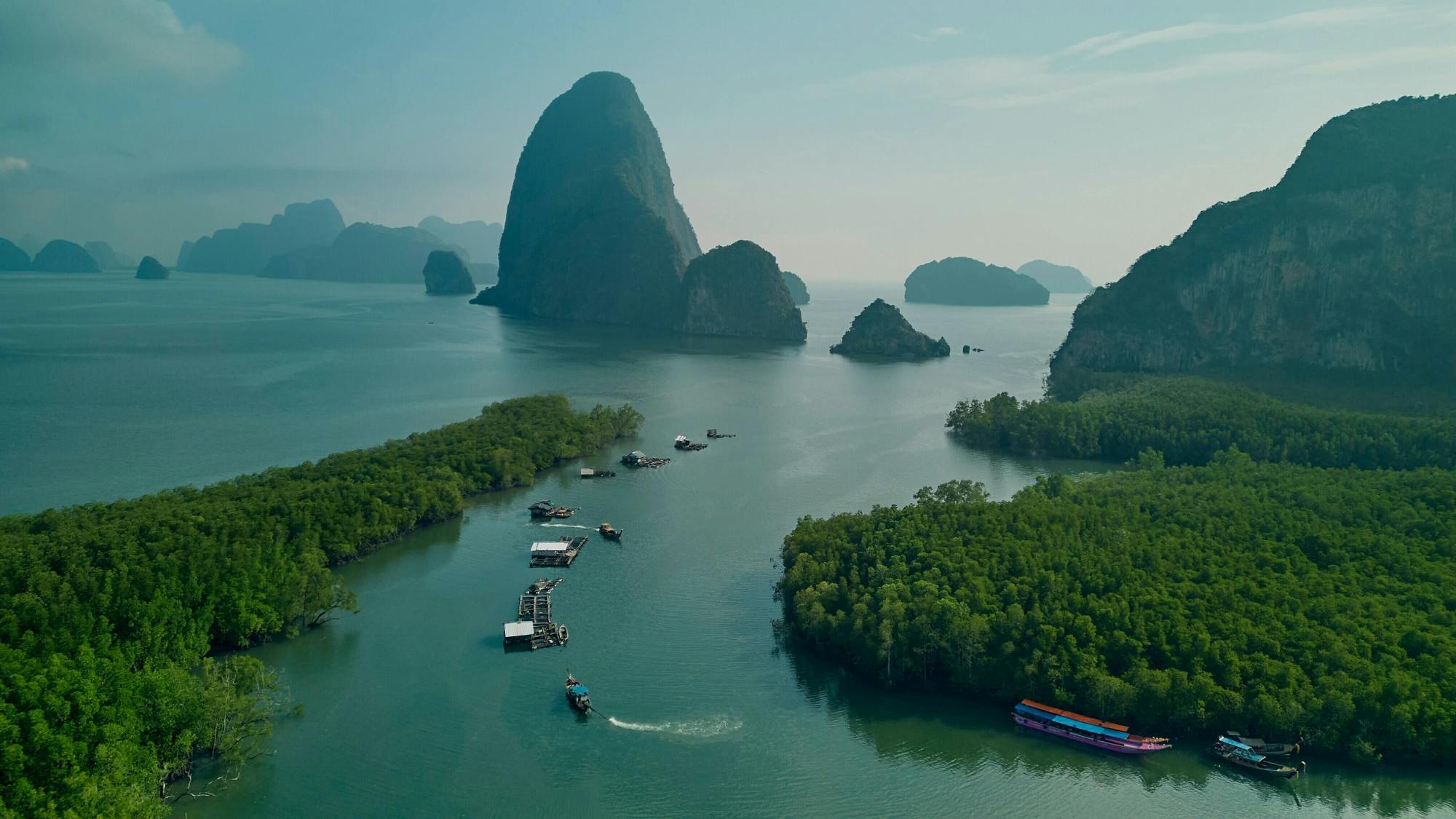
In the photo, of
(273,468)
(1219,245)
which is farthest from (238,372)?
(1219,245)

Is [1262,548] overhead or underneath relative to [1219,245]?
underneath

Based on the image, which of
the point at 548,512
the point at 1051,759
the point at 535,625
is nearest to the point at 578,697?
the point at 535,625

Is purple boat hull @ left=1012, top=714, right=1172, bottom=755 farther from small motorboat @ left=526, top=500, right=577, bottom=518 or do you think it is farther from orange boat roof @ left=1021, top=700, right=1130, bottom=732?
small motorboat @ left=526, top=500, right=577, bottom=518

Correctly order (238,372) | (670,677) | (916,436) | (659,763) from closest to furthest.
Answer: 1. (659,763)
2. (670,677)
3. (916,436)
4. (238,372)

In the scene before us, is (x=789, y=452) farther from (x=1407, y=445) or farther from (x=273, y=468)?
(x=1407, y=445)

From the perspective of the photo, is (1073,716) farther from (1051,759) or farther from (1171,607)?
(1171,607)

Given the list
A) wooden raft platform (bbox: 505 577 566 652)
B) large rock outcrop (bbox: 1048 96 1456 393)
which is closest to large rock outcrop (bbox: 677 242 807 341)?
large rock outcrop (bbox: 1048 96 1456 393)
